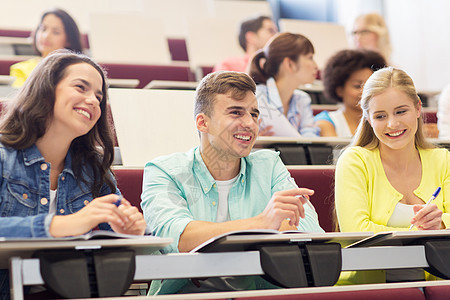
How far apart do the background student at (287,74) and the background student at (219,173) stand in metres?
0.52

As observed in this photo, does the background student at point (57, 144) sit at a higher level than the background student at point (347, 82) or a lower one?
lower

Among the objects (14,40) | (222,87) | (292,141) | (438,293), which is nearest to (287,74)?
(292,141)

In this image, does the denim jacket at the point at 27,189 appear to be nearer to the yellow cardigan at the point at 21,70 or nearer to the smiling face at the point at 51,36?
the yellow cardigan at the point at 21,70

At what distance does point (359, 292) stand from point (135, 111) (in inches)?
23.1

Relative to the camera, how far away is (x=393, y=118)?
94 cm

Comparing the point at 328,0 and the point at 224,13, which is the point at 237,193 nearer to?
the point at 224,13

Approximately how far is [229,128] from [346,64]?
2.15 feet

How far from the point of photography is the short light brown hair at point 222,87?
2.86ft

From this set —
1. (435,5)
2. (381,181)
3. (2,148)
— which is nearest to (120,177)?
(2,148)

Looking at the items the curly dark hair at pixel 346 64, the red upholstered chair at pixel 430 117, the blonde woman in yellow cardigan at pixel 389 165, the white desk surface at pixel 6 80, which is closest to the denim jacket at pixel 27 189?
the blonde woman in yellow cardigan at pixel 389 165

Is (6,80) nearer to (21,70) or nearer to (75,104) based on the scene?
(21,70)

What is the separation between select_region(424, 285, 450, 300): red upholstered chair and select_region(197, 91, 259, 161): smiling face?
30 cm

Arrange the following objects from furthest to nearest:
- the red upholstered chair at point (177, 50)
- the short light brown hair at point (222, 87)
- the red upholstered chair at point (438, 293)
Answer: the red upholstered chair at point (177, 50), the short light brown hair at point (222, 87), the red upholstered chair at point (438, 293)

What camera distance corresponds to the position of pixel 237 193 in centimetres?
86
